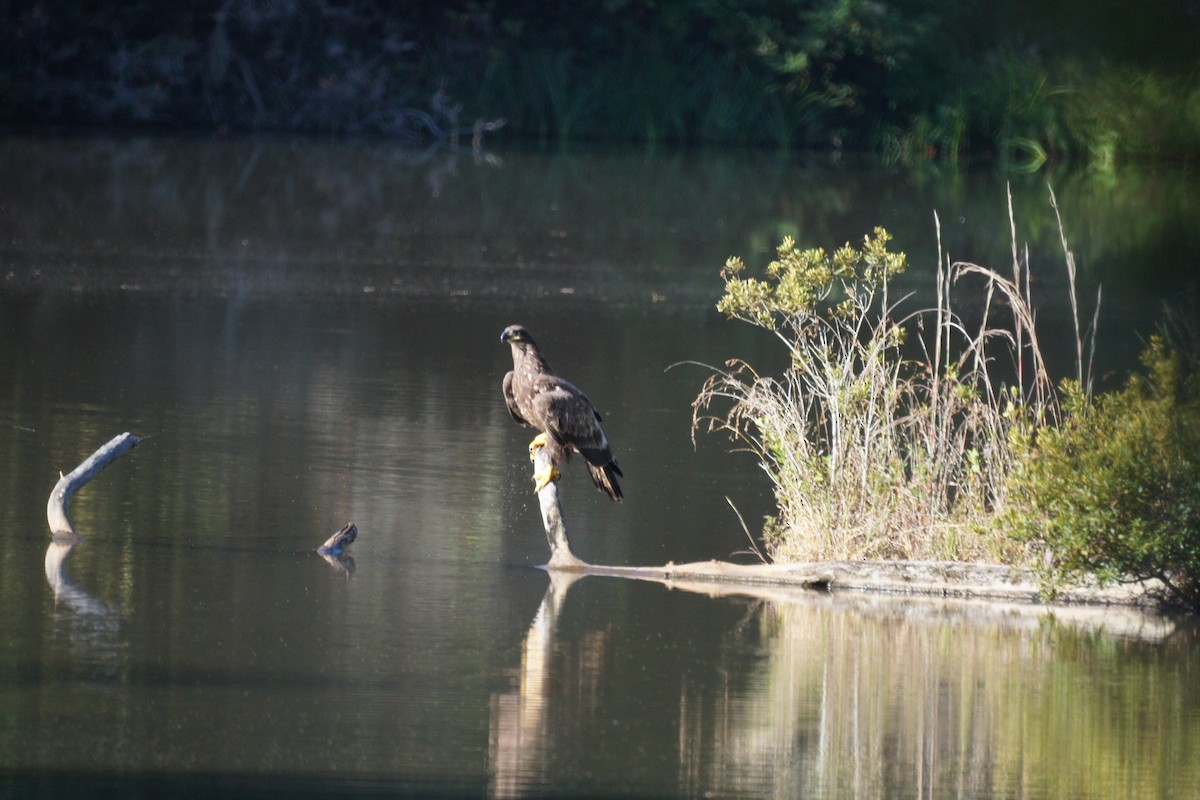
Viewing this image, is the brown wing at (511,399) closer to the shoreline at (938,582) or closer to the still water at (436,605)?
the still water at (436,605)

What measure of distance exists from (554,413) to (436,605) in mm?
1416

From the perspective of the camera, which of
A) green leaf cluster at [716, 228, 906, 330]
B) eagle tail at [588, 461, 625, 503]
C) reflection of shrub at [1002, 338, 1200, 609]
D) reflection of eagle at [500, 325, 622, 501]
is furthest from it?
eagle tail at [588, 461, 625, 503]

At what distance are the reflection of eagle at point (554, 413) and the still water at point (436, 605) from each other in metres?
0.38

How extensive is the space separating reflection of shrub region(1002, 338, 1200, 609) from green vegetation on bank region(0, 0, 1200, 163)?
87.3 feet

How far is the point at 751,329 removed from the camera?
56.0 ft

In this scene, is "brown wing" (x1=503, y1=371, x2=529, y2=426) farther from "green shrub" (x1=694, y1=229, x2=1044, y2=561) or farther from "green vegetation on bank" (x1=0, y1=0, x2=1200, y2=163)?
"green vegetation on bank" (x1=0, y1=0, x2=1200, y2=163)

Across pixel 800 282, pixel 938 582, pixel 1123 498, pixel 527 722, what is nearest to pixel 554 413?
pixel 800 282

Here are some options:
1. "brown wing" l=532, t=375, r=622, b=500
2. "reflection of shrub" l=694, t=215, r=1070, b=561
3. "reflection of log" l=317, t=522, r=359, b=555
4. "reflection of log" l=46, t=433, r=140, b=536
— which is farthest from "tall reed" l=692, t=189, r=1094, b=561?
"reflection of log" l=46, t=433, r=140, b=536

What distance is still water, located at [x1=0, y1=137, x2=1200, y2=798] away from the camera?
5.43 meters

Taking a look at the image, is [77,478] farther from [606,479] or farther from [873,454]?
[873,454]

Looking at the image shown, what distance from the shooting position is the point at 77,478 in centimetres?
797

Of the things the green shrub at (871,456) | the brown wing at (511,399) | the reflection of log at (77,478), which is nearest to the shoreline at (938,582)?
the green shrub at (871,456)

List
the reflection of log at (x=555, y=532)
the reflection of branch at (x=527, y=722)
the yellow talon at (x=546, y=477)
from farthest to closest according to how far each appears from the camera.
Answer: the yellow talon at (x=546, y=477)
the reflection of log at (x=555, y=532)
the reflection of branch at (x=527, y=722)

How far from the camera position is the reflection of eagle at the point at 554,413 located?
27.7 feet
